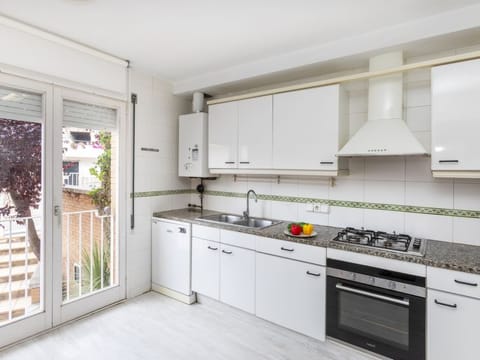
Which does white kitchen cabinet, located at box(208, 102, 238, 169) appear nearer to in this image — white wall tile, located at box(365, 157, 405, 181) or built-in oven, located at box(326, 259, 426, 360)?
white wall tile, located at box(365, 157, 405, 181)

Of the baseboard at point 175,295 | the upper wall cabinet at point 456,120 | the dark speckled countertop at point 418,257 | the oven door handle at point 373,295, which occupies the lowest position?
the baseboard at point 175,295

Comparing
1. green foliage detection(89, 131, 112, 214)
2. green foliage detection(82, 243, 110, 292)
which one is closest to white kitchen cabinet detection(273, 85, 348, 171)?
green foliage detection(89, 131, 112, 214)

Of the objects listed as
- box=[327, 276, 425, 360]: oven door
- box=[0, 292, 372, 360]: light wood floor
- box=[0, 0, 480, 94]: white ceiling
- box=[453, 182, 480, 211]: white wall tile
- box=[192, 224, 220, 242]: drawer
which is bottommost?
box=[0, 292, 372, 360]: light wood floor

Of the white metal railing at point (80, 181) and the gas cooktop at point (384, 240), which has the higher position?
the white metal railing at point (80, 181)

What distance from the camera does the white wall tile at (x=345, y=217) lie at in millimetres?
2535

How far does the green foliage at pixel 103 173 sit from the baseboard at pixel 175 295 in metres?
1.06

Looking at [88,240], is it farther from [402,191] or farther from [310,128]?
[402,191]

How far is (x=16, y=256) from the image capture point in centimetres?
237

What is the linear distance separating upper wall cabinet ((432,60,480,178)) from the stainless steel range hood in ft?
0.69

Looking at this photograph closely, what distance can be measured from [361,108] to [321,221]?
110 cm

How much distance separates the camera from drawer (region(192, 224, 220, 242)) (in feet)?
8.97

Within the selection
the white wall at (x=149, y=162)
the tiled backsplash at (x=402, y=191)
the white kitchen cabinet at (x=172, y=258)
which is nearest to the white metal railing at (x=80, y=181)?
the white wall at (x=149, y=162)

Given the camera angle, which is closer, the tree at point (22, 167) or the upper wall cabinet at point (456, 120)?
the upper wall cabinet at point (456, 120)

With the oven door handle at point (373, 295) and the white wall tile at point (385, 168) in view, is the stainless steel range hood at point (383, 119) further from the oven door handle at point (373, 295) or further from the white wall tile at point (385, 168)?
the oven door handle at point (373, 295)
